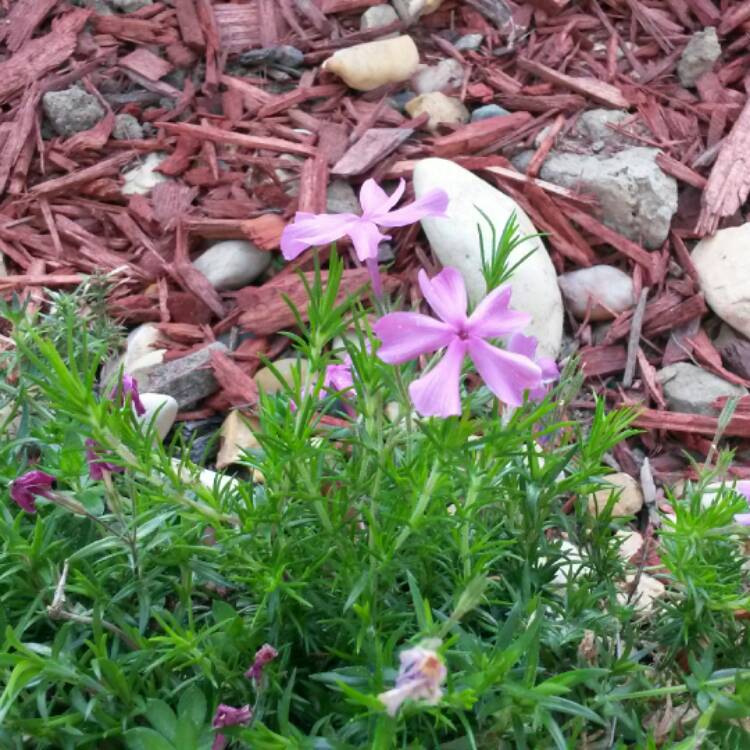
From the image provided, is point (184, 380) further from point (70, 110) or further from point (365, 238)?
point (365, 238)

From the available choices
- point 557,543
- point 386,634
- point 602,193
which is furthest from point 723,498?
point 602,193

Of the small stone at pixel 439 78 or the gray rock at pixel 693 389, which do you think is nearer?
the gray rock at pixel 693 389

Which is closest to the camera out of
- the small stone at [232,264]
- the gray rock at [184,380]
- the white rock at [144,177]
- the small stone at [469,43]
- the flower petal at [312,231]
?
the flower petal at [312,231]

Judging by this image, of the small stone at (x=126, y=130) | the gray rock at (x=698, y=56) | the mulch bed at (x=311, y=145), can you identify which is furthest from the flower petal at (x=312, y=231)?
the gray rock at (x=698, y=56)

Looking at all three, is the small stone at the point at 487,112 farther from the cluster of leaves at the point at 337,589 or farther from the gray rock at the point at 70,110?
the cluster of leaves at the point at 337,589

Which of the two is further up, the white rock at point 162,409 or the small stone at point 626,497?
the white rock at point 162,409

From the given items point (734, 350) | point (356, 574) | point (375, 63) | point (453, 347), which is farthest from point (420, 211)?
point (375, 63)
